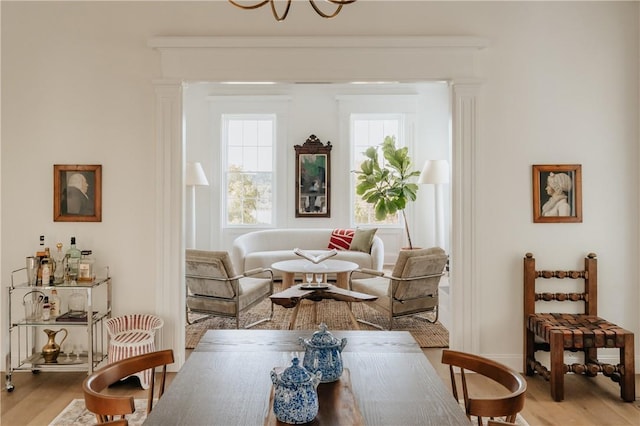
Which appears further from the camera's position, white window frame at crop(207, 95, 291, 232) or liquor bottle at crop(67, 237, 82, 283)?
white window frame at crop(207, 95, 291, 232)

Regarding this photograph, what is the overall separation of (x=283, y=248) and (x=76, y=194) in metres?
4.09

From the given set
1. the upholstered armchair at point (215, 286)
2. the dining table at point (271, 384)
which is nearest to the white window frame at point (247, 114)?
the upholstered armchair at point (215, 286)

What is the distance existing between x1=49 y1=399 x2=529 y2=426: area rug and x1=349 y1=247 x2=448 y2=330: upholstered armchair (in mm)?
1629

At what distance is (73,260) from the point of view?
11.5 ft

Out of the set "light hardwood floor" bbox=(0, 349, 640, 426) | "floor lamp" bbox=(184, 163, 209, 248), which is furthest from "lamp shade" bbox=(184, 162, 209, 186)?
"light hardwood floor" bbox=(0, 349, 640, 426)

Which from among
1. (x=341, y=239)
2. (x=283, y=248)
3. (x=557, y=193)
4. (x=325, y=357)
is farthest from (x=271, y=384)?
(x=283, y=248)

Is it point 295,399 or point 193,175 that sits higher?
point 193,175

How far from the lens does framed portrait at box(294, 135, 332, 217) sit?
25.4ft

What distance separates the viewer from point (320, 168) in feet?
25.5

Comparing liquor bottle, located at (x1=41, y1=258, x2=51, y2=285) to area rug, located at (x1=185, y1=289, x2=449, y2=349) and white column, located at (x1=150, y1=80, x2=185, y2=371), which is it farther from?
area rug, located at (x1=185, y1=289, x2=449, y2=349)

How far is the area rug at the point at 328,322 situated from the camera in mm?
4523

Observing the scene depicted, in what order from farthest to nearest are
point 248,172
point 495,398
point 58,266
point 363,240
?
point 248,172, point 363,240, point 58,266, point 495,398

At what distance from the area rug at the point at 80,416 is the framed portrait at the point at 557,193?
122 inches

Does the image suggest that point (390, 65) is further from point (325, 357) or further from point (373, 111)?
point (373, 111)
